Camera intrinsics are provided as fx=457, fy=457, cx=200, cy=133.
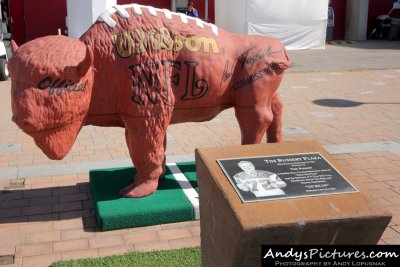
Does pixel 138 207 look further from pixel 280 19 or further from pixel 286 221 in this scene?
pixel 280 19

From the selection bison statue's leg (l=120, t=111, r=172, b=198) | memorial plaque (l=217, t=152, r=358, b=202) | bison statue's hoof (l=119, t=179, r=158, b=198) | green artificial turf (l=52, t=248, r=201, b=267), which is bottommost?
green artificial turf (l=52, t=248, r=201, b=267)

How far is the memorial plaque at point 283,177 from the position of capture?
220 centimetres

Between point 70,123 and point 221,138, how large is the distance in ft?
10.9

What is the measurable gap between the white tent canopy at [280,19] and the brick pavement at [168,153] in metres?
6.55

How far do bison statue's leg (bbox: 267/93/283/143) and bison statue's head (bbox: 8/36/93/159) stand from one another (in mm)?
1712

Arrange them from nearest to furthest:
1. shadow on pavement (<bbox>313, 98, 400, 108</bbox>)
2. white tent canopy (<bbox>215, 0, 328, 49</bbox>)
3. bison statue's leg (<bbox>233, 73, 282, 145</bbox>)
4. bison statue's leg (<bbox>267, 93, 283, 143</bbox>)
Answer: bison statue's leg (<bbox>233, 73, 282, 145</bbox>) < bison statue's leg (<bbox>267, 93, 283, 143</bbox>) < shadow on pavement (<bbox>313, 98, 400, 108</bbox>) < white tent canopy (<bbox>215, 0, 328, 49</bbox>)

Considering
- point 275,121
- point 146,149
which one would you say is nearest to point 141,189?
point 146,149

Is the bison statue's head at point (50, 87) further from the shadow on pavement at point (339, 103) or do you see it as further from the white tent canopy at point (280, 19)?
the white tent canopy at point (280, 19)

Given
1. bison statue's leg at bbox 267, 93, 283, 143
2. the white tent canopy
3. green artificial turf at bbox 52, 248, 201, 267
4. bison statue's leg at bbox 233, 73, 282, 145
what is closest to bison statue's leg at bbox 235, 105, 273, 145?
bison statue's leg at bbox 233, 73, 282, 145

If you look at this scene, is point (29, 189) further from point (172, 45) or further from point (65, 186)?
point (172, 45)

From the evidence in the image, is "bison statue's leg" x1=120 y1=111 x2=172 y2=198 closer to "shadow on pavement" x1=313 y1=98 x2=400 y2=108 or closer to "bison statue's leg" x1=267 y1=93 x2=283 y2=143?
"bison statue's leg" x1=267 y1=93 x2=283 y2=143

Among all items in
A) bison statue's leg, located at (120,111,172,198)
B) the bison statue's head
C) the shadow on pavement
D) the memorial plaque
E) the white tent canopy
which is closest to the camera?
the memorial plaque

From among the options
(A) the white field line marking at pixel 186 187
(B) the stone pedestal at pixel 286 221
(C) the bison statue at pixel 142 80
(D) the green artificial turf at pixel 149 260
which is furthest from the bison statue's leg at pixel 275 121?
(B) the stone pedestal at pixel 286 221

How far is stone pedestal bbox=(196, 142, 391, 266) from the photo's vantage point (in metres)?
2.02
